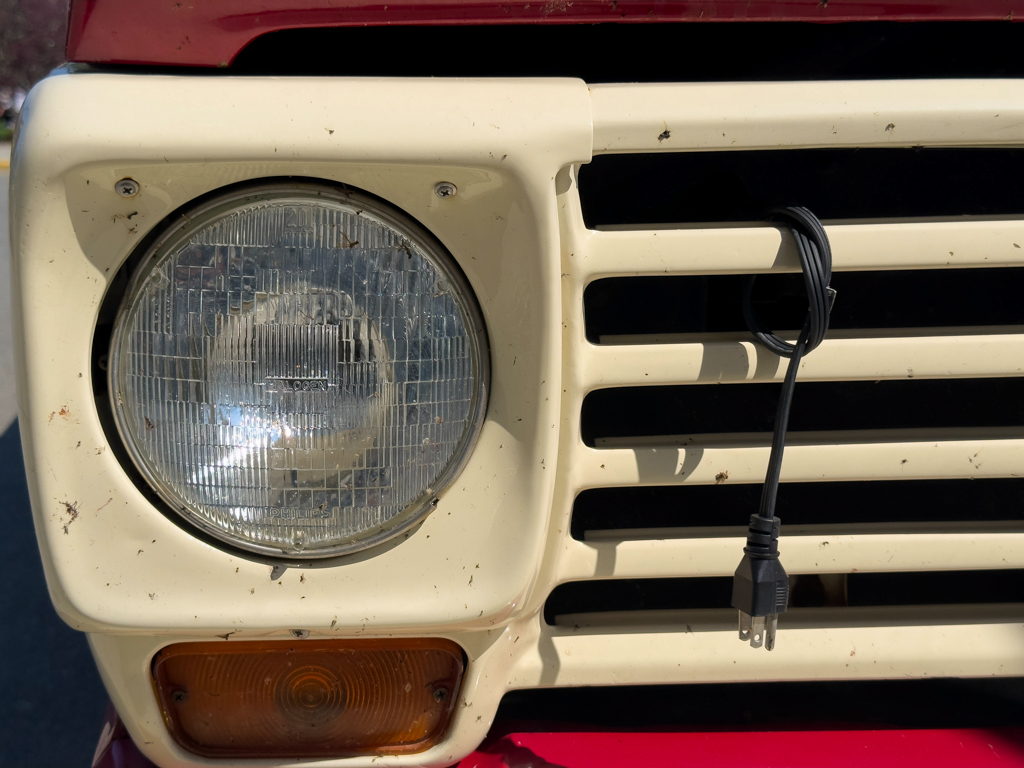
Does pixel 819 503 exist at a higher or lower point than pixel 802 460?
lower

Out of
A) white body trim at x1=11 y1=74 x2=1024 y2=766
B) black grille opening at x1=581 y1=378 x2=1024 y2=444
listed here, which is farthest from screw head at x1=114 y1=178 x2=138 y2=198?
black grille opening at x1=581 y1=378 x2=1024 y2=444

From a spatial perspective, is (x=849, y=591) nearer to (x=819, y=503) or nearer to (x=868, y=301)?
(x=819, y=503)

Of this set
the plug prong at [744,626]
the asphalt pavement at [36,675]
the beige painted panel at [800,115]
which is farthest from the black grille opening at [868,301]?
the asphalt pavement at [36,675]

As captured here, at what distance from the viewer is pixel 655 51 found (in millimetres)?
1175

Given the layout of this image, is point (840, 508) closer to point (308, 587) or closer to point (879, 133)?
point (879, 133)

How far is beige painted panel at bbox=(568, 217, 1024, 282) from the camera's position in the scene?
3.17 ft

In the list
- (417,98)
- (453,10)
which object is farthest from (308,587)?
(453,10)

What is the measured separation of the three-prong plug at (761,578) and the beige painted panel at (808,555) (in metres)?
0.08

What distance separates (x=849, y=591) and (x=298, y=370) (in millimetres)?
1020

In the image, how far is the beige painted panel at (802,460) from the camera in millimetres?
1051

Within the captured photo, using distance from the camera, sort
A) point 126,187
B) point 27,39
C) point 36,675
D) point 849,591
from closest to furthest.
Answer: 1. point 126,187
2. point 849,591
3. point 36,675
4. point 27,39

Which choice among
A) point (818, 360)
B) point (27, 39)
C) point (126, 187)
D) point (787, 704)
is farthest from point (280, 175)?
point (27, 39)

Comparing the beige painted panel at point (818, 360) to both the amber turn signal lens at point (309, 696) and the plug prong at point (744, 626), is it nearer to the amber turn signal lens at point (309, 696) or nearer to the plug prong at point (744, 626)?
the plug prong at point (744, 626)

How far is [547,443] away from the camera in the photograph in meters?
0.93
